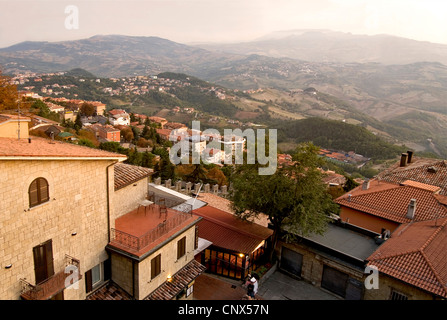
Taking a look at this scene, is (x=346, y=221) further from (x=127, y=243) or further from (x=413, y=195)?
(x=127, y=243)

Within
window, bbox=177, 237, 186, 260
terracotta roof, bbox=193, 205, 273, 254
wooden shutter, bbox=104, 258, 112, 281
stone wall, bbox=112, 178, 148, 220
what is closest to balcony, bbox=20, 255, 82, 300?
wooden shutter, bbox=104, 258, 112, 281

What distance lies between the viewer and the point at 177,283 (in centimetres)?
1086

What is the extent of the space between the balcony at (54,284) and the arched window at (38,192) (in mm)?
1770

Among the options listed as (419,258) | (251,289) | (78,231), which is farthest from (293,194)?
(78,231)

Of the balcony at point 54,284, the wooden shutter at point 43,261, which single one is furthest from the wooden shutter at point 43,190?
the balcony at point 54,284

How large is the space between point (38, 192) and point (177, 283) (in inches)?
219

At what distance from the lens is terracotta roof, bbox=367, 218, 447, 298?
10.7 meters

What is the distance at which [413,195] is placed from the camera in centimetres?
1686

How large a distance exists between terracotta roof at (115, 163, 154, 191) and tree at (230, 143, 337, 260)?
16.6 ft

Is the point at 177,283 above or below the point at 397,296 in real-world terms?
above

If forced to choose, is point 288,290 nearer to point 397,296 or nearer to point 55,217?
point 397,296

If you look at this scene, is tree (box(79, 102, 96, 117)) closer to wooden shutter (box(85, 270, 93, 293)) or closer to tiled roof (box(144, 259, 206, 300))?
tiled roof (box(144, 259, 206, 300))

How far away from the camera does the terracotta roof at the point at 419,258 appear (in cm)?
1072
